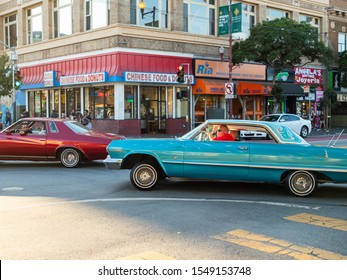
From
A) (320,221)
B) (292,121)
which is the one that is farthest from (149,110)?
(320,221)

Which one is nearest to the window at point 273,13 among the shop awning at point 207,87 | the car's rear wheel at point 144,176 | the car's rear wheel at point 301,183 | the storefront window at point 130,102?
the shop awning at point 207,87

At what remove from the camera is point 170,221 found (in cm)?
651

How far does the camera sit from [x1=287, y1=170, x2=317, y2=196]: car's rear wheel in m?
8.34

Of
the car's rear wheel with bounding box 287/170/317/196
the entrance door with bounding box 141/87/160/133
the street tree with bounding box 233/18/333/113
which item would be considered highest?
the street tree with bounding box 233/18/333/113

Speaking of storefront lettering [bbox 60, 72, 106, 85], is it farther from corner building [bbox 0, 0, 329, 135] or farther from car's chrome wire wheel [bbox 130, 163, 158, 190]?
car's chrome wire wheel [bbox 130, 163, 158, 190]

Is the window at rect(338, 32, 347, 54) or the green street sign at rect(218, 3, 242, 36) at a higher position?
the window at rect(338, 32, 347, 54)

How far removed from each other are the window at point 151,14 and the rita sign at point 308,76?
14099 millimetres

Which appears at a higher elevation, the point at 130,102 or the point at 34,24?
the point at 34,24

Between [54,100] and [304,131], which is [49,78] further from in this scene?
[304,131]

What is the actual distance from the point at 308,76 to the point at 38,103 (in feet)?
76.8

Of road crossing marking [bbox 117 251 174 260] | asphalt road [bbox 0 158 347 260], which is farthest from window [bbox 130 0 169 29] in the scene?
road crossing marking [bbox 117 251 174 260]

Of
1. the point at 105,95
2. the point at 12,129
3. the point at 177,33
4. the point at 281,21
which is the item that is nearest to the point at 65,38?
the point at 105,95

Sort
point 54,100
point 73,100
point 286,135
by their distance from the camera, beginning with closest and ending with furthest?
point 286,135, point 73,100, point 54,100

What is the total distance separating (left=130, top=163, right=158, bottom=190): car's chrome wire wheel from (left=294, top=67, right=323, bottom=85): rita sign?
1250 inches
